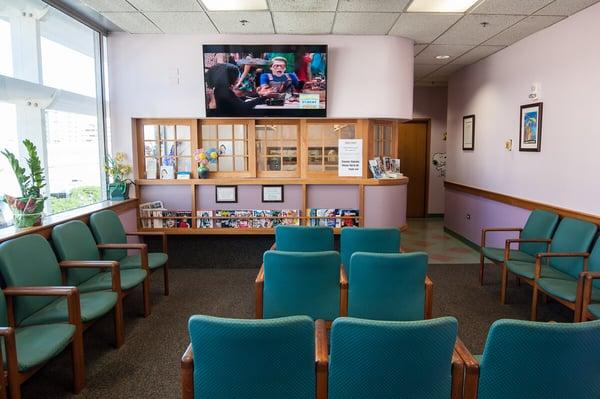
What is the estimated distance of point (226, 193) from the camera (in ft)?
17.2

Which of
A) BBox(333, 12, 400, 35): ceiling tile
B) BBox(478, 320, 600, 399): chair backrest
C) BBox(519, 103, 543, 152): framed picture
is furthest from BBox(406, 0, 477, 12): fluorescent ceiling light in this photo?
BBox(478, 320, 600, 399): chair backrest

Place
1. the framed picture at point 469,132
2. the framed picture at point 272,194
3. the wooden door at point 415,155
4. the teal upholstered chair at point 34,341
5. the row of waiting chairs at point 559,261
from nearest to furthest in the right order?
the teal upholstered chair at point 34,341 → the row of waiting chairs at point 559,261 → the framed picture at point 272,194 → the framed picture at point 469,132 → the wooden door at point 415,155

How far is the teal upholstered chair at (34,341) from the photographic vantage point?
6.75ft

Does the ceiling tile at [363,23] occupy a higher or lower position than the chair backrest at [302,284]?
higher

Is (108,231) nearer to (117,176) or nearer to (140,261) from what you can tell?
(140,261)

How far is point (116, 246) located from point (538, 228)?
4.30 metres

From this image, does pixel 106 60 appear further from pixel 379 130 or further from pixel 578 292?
pixel 578 292

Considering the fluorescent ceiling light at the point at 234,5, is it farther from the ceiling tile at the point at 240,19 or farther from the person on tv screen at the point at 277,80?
the person on tv screen at the point at 277,80

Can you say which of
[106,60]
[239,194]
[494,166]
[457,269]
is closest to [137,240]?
[239,194]

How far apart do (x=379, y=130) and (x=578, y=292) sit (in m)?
3.12

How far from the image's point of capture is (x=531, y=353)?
159 centimetres

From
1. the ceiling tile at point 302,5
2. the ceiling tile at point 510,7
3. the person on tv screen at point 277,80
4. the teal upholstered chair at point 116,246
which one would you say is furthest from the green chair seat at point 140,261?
the ceiling tile at point 510,7

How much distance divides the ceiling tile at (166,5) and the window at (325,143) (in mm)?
1990

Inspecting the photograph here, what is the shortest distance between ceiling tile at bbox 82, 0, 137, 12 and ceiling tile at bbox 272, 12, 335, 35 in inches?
57.7
